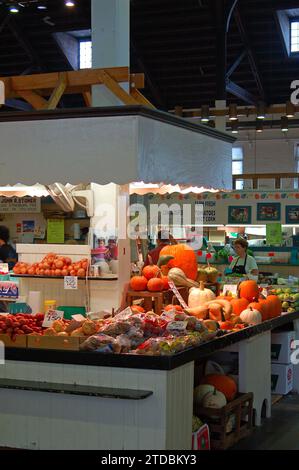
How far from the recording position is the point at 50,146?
199 inches

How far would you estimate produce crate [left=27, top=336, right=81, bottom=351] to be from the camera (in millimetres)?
4605

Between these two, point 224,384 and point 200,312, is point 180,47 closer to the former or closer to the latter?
point 200,312

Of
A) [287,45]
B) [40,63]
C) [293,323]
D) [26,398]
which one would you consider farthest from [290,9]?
[26,398]

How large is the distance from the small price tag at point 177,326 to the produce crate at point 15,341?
1.02 m

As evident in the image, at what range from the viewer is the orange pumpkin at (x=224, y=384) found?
18.6 ft

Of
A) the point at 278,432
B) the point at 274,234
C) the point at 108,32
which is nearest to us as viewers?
the point at 278,432

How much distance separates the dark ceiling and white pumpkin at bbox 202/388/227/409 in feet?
37.0

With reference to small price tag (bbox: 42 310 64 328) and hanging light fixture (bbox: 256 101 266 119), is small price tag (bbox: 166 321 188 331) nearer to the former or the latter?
small price tag (bbox: 42 310 64 328)

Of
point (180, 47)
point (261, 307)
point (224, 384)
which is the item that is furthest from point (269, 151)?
point (224, 384)

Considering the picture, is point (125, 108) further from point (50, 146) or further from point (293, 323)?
point (293, 323)

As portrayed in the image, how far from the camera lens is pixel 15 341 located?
15.7 ft

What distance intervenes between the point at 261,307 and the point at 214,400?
140 cm

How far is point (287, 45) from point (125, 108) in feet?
45.7

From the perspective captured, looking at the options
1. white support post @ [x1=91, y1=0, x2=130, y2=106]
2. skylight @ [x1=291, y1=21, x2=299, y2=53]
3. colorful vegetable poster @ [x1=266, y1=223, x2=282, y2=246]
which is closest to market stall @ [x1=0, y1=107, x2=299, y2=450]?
white support post @ [x1=91, y1=0, x2=130, y2=106]
